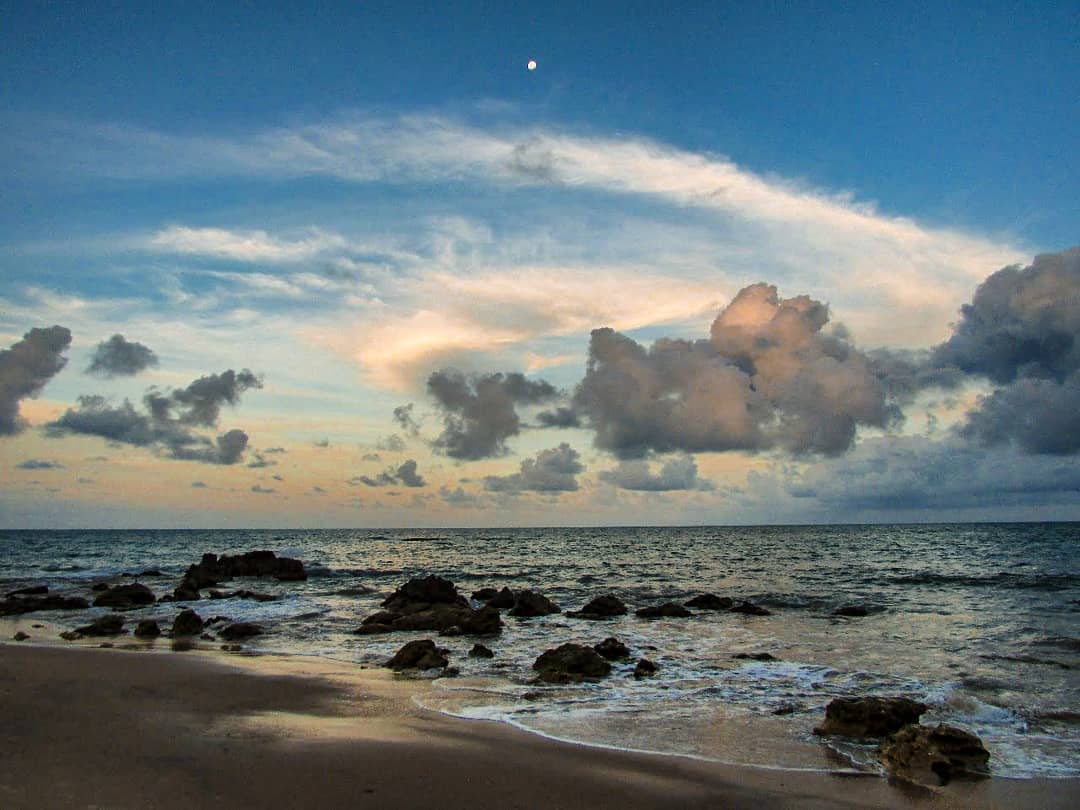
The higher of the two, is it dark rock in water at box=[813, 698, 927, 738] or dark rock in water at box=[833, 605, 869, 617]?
dark rock in water at box=[813, 698, 927, 738]

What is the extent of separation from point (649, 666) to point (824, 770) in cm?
848

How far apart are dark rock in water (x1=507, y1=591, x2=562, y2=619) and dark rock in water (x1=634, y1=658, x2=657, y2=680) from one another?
1401cm

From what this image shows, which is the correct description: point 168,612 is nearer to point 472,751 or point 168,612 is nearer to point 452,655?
point 452,655

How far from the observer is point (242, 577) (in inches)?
2365

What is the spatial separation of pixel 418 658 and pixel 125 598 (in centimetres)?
2464

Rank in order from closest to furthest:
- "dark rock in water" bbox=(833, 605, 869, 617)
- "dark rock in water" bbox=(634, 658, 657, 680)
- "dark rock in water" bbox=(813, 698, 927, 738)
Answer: "dark rock in water" bbox=(813, 698, 927, 738) → "dark rock in water" bbox=(634, 658, 657, 680) → "dark rock in water" bbox=(833, 605, 869, 617)

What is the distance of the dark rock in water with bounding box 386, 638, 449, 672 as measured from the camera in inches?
783

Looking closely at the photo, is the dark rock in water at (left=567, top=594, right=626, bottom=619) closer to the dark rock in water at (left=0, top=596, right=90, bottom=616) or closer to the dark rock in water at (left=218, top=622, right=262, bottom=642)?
the dark rock in water at (left=218, top=622, right=262, bottom=642)

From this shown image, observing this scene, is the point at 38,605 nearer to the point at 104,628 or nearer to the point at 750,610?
the point at 104,628

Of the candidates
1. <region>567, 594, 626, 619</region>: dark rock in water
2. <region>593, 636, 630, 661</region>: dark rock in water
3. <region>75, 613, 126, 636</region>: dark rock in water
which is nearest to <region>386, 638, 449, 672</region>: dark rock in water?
<region>593, 636, 630, 661</region>: dark rock in water

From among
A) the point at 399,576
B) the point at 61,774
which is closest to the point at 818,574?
the point at 399,576

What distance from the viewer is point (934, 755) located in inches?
436

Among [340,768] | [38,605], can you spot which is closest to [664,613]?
[340,768]

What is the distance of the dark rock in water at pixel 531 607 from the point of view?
3319 cm
